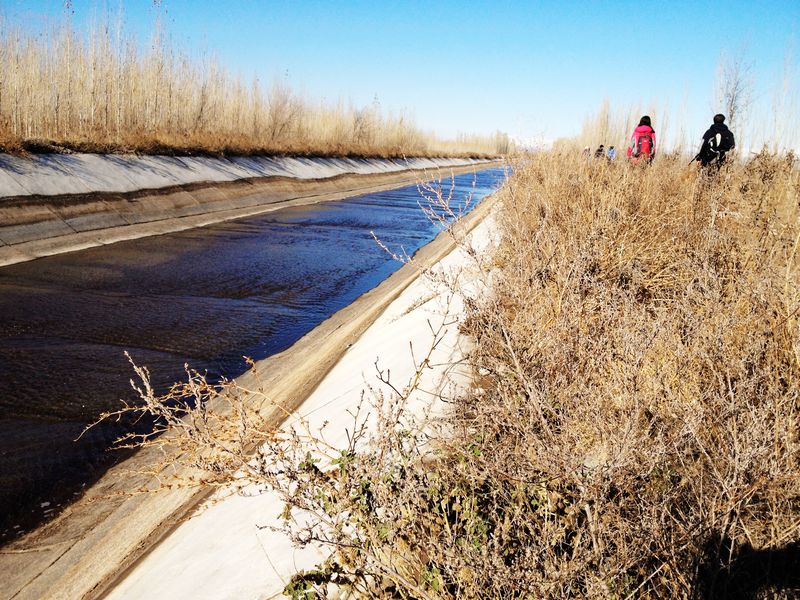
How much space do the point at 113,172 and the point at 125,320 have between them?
→ 6.40 metres

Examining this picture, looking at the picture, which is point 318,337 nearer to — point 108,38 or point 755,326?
point 755,326

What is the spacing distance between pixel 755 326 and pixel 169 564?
2896mm

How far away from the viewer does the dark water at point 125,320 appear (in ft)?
11.2

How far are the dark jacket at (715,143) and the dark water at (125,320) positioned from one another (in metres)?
5.79

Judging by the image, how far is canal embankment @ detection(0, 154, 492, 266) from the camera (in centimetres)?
813

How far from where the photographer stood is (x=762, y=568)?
1.65 meters

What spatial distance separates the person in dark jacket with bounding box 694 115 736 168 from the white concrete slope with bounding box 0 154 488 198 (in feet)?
18.0

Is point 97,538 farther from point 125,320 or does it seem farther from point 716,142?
point 716,142

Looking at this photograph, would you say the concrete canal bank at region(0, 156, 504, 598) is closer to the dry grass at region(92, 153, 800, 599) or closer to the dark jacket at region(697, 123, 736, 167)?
the dry grass at region(92, 153, 800, 599)

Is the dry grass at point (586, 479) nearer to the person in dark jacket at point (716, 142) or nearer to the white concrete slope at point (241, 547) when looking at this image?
the white concrete slope at point (241, 547)

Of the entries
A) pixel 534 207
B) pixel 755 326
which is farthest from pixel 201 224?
pixel 755 326

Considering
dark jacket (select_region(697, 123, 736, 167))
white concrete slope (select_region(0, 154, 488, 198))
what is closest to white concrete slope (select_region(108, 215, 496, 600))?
white concrete slope (select_region(0, 154, 488, 198))

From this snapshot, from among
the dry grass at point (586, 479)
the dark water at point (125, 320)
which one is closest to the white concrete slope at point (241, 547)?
the dry grass at point (586, 479)

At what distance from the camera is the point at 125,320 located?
5.75 meters
